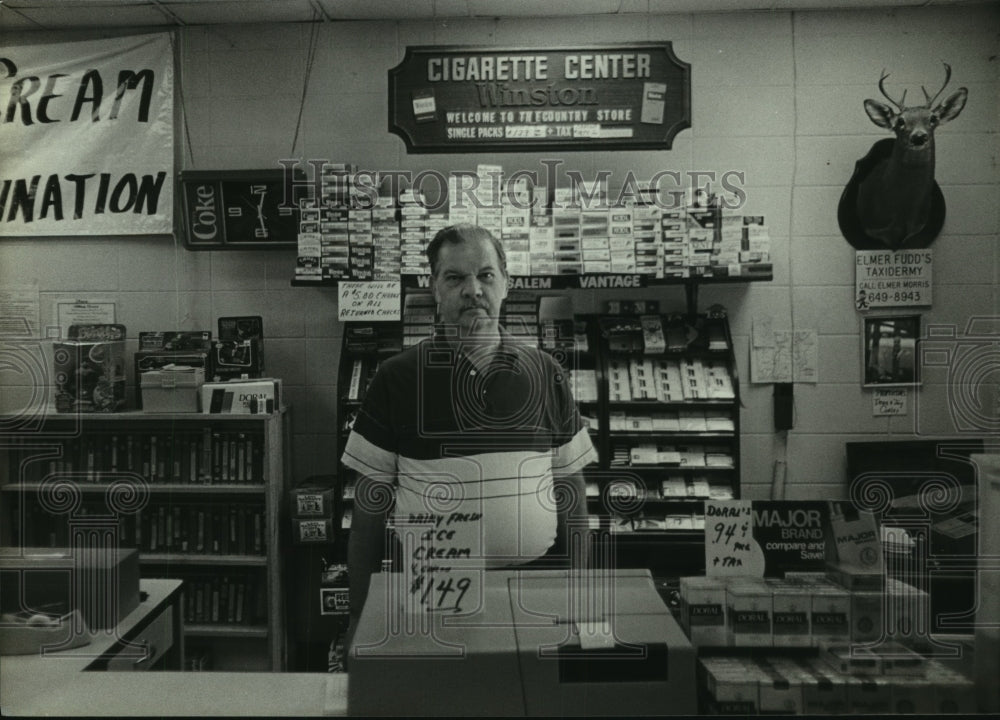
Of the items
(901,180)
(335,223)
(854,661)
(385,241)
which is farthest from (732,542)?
(335,223)

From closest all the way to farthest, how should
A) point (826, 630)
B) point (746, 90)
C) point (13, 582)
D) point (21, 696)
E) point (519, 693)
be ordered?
point (519, 693)
point (826, 630)
point (21, 696)
point (13, 582)
point (746, 90)

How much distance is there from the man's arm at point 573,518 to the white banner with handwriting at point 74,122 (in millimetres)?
1811

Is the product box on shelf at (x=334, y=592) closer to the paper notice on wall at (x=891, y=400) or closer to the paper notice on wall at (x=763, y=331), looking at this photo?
the paper notice on wall at (x=763, y=331)

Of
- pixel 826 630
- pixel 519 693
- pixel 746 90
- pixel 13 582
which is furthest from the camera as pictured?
pixel 746 90

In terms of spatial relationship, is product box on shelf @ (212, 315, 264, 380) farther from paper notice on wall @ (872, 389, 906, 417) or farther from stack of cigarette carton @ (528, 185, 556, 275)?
paper notice on wall @ (872, 389, 906, 417)

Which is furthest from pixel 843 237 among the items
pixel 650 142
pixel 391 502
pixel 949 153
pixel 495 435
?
pixel 391 502

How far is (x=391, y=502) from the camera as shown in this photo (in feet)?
7.98

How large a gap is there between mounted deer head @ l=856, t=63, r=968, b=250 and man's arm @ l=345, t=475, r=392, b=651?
184 centimetres

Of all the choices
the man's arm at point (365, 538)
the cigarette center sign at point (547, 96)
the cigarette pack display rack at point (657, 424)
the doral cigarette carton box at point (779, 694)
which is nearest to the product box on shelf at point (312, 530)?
the man's arm at point (365, 538)

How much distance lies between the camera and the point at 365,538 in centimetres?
245

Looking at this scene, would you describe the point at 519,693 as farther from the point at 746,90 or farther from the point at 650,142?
the point at 746,90

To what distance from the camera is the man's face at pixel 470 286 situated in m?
2.39

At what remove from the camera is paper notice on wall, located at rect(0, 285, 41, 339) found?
8.23ft

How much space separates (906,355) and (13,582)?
282 cm
